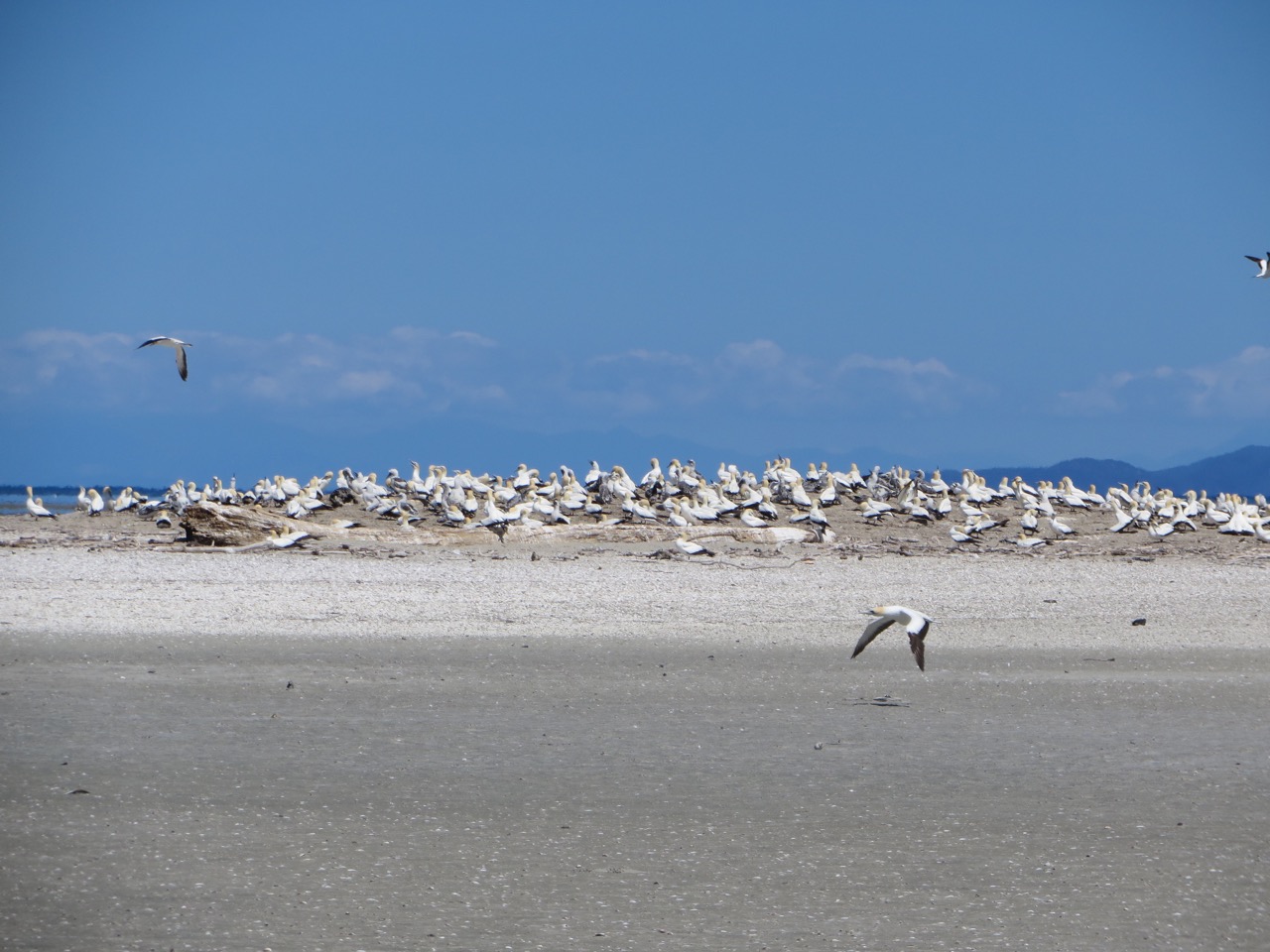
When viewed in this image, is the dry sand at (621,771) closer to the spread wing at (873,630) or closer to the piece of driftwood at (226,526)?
the spread wing at (873,630)

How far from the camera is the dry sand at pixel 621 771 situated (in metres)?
5.73

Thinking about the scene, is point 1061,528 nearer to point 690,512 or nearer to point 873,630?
point 690,512

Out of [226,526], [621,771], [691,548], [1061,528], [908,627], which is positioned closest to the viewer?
[621,771]

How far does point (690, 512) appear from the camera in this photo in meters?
24.1

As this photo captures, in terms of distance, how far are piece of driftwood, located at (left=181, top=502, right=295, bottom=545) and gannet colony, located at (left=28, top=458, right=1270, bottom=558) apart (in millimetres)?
19

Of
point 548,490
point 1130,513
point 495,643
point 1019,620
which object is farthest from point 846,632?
point 548,490

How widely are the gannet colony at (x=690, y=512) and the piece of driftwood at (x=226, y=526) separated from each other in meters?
0.02

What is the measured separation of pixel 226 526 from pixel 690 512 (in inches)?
301

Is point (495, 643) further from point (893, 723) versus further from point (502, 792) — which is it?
point (502, 792)

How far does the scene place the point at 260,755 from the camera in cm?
828

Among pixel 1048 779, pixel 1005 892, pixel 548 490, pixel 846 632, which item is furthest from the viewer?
pixel 548 490

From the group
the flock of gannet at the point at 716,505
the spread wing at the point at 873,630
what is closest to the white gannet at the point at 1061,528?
the flock of gannet at the point at 716,505

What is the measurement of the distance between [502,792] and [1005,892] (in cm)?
265

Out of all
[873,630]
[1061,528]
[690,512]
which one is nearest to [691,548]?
[690,512]
